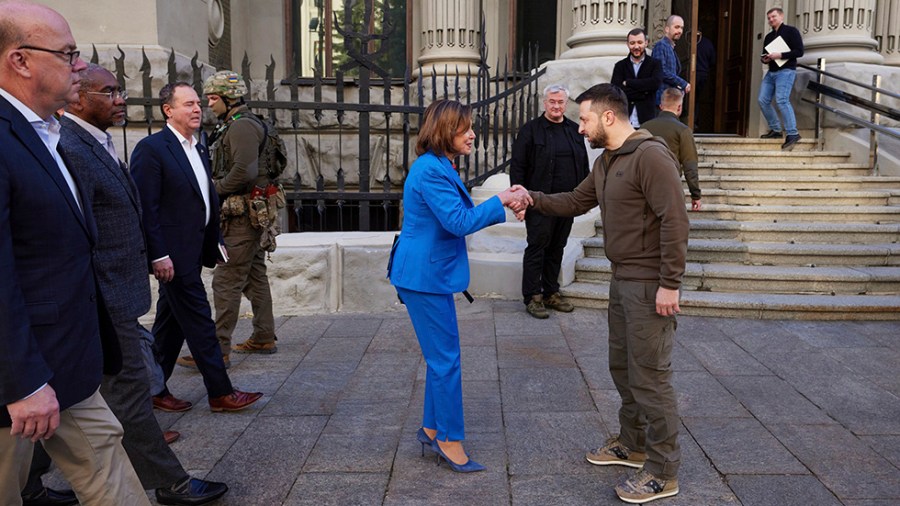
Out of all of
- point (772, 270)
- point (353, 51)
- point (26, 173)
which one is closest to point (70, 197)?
point (26, 173)

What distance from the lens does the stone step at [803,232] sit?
8.04m

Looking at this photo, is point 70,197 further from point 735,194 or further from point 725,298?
point 735,194

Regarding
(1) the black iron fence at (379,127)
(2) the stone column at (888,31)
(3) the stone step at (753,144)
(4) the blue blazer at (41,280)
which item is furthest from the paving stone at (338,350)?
(2) the stone column at (888,31)

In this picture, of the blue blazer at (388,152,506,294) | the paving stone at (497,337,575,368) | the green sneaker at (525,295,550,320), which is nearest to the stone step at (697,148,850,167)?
the green sneaker at (525,295,550,320)

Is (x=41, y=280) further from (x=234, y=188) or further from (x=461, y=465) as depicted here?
(x=234, y=188)

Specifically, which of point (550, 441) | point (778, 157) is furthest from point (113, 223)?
point (778, 157)

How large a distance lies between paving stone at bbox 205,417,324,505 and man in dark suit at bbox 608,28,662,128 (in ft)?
18.3

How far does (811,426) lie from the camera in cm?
428

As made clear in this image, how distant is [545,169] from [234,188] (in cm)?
294

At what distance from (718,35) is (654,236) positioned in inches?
465

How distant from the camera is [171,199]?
4289mm

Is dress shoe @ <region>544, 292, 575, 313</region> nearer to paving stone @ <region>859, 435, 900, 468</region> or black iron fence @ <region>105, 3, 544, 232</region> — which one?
black iron fence @ <region>105, 3, 544, 232</region>

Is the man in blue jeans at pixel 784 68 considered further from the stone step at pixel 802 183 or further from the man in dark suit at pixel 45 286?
the man in dark suit at pixel 45 286

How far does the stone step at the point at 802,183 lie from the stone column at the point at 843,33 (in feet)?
7.95
